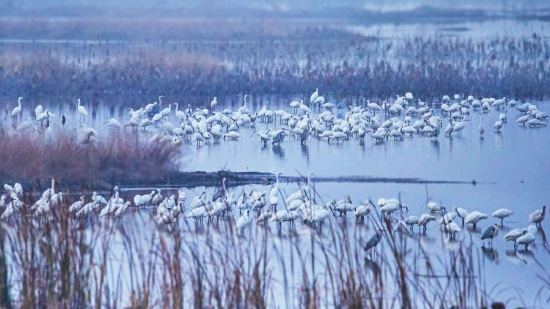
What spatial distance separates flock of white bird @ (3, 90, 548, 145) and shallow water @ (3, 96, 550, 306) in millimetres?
178

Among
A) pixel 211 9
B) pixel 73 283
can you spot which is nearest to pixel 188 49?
pixel 211 9

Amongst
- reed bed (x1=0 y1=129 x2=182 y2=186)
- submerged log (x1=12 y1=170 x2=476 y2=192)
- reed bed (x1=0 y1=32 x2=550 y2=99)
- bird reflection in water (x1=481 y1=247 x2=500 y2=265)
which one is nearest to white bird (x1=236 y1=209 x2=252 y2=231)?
bird reflection in water (x1=481 y1=247 x2=500 y2=265)

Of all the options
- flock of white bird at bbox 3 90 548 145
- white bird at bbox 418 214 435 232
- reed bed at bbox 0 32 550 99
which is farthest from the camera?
reed bed at bbox 0 32 550 99

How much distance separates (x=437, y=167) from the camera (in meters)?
14.3

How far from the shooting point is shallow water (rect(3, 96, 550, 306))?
31.7 ft

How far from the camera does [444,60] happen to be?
26.2 m

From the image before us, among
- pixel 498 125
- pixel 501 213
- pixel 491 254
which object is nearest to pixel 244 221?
pixel 491 254

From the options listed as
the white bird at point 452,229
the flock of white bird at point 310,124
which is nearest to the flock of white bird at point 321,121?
the flock of white bird at point 310,124

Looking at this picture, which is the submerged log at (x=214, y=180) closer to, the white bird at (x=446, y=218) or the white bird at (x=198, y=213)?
the white bird at (x=198, y=213)

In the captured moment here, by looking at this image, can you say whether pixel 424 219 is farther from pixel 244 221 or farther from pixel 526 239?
pixel 244 221

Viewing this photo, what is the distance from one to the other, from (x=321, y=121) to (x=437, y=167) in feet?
13.0

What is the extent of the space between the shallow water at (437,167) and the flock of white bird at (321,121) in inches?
7.0

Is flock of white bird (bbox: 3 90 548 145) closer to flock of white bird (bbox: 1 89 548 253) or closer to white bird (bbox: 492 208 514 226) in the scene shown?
flock of white bird (bbox: 1 89 548 253)

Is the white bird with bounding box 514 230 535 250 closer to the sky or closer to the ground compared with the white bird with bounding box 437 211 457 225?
closer to the ground
